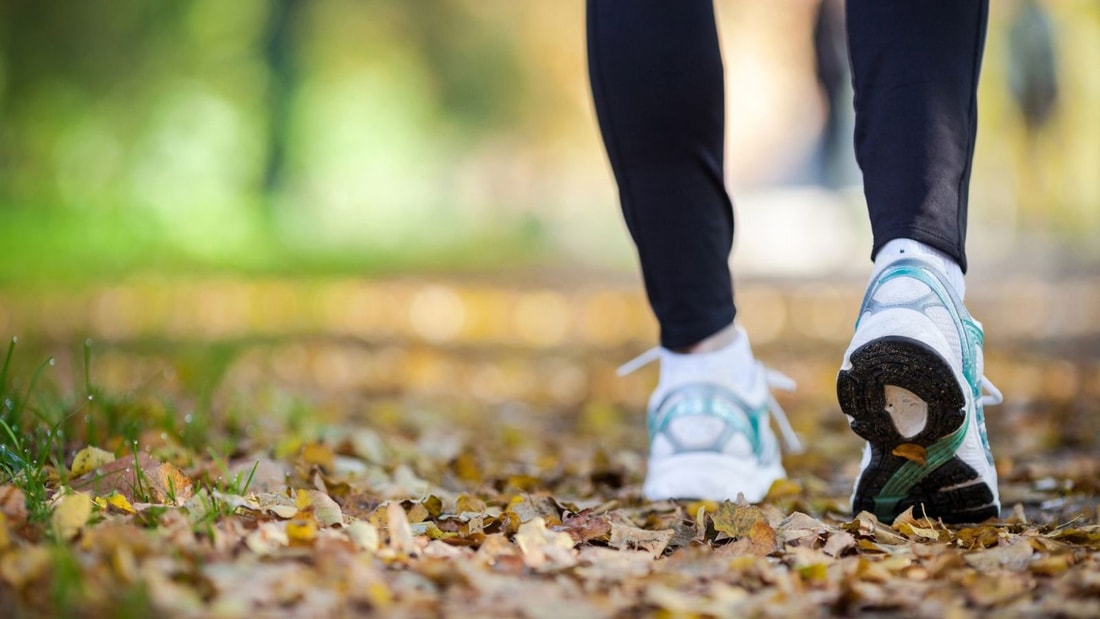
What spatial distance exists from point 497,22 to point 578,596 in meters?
20.0

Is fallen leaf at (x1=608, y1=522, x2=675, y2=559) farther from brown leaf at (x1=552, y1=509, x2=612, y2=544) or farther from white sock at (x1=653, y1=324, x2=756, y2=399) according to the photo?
white sock at (x1=653, y1=324, x2=756, y2=399)

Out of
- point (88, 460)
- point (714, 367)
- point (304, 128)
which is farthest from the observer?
point (304, 128)

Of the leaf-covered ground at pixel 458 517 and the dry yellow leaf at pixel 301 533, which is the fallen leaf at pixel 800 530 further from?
the dry yellow leaf at pixel 301 533

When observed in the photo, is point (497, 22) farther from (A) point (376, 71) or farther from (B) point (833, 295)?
(B) point (833, 295)

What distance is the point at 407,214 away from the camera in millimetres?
19422

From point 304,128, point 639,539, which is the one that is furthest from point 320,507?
point 304,128

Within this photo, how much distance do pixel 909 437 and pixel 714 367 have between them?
44 centimetres

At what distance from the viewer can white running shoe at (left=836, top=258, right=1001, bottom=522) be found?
5.16ft

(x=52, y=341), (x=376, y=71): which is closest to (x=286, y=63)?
(x=376, y=71)

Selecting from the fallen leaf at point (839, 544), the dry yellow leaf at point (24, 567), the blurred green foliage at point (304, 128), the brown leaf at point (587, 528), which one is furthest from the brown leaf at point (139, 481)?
the blurred green foliage at point (304, 128)

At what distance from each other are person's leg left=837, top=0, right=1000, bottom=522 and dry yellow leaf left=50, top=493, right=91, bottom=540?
995 millimetres

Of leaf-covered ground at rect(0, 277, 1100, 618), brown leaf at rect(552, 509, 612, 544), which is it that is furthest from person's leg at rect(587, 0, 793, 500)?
brown leaf at rect(552, 509, 612, 544)

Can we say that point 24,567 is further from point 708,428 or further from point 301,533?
point 708,428

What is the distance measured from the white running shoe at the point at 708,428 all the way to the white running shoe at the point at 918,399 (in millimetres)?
284
